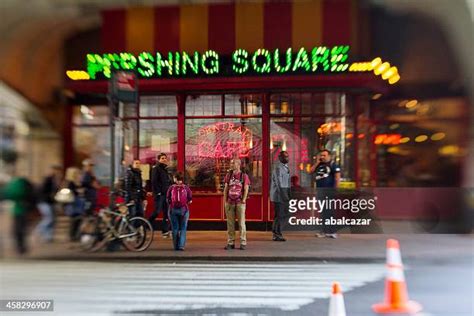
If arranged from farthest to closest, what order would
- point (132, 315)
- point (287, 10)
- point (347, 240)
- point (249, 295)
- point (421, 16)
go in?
point (347, 240) → point (287, 10) → point (421, 16) → point (249, 295) → point (132, 315)

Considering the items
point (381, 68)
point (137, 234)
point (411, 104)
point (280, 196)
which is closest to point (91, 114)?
point (137, 234)

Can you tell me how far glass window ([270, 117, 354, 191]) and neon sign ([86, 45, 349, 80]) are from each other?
4.69 ft

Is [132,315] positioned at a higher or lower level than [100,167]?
lower

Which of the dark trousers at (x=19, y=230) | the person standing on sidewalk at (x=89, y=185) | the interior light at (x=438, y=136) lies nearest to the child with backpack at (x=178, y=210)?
the person standing on sidewalk at (x=89, y=185)

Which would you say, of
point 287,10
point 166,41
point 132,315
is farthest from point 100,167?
point 287,10

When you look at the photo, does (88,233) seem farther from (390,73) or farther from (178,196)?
(390,73)

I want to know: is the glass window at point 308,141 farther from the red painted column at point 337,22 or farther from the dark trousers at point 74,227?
the dark trousers at point 74,227

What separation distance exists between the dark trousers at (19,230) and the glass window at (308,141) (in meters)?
5.92

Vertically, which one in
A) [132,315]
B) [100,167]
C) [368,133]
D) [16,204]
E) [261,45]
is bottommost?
[132,315]

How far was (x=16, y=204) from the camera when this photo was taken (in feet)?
24.6

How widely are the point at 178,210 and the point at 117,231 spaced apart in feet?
3.80

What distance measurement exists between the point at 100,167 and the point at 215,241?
2938 millimetres

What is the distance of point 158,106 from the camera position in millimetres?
12086

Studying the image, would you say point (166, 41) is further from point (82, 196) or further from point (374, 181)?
point (374, 181)
